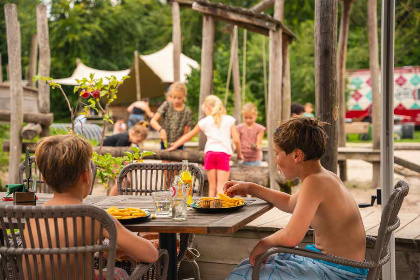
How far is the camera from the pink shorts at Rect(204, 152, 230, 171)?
7.13 meters

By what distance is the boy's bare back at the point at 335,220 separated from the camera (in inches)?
105

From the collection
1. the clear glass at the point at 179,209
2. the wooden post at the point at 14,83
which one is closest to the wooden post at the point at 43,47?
the wooden post at the point at 14,83

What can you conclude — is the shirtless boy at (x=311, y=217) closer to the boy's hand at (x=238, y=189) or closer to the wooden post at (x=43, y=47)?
the boy's hand at (x=238, y=189)

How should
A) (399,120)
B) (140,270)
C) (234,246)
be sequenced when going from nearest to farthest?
(140,270)
(234,246)
(399,120)

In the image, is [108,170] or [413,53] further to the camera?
[413,53]

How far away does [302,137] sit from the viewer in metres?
2.76

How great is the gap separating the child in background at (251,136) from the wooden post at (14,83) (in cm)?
345

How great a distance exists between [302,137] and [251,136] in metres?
5.45

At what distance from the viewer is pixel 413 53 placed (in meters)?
31.1

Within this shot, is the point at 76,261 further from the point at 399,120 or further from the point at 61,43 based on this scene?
the point at 61,43

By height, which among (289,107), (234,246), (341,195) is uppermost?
(289,107)

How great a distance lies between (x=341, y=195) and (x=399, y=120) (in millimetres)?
23130

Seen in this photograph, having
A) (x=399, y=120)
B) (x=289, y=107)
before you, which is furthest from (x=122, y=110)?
(x=289, y=107)

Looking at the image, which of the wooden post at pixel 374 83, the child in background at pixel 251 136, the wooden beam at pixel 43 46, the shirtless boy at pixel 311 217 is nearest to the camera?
the shirtless boy at pixel 311 217
